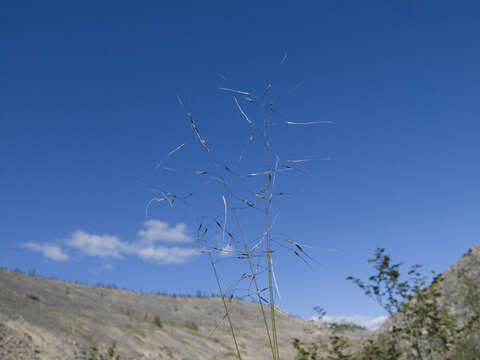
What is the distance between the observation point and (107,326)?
1317cm

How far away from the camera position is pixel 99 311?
50.6 feet

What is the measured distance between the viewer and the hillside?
32.5 feet

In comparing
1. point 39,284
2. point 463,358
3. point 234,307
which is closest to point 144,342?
point 39,284

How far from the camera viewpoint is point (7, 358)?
8.29 meters

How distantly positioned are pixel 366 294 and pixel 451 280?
371 inches

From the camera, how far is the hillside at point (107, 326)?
390 inches

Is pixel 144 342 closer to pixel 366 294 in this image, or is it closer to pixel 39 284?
pixel 39 284

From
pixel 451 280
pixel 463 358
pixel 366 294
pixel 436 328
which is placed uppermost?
pixel 451 280

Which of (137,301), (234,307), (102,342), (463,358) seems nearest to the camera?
(463,358)

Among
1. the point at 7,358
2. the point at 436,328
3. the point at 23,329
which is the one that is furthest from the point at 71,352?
the point at 436,328

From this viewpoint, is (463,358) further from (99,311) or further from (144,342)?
(99,311)

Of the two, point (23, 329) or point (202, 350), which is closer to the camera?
point (23, 329)

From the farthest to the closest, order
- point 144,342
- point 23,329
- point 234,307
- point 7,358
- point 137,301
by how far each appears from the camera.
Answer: point 234,307 < point 137,301 < point 144,342 < point 23,329 < point 7,358

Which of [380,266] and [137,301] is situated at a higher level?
[137,301]
